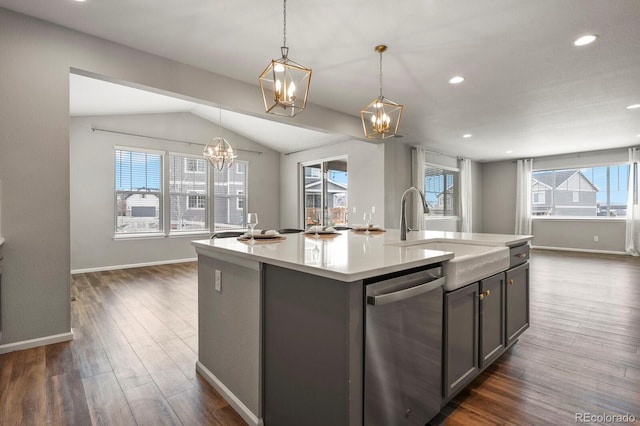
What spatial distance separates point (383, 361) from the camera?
132 centimetres

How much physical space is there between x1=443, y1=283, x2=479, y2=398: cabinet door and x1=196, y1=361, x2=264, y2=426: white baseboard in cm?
102

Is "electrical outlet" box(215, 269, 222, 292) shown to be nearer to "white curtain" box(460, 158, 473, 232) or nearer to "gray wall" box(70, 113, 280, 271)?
"gray wall" box(70, 113, 280, 271)

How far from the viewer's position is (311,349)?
1339 millimetres

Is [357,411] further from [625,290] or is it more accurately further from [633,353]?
[625,290]

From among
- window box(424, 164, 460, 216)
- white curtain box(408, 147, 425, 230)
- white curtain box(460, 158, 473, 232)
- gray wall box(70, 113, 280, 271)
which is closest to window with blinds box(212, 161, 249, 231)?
gray wall box(70, 113, 280, 271)

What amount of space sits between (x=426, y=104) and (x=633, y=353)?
368 centimetres

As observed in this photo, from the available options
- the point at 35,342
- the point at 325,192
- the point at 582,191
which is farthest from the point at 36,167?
the point at 582,191

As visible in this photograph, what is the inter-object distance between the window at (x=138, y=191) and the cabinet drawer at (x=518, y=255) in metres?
6.49

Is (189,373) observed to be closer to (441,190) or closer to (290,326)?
(290,326)

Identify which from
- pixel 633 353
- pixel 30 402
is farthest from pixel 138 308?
pixel 633 353

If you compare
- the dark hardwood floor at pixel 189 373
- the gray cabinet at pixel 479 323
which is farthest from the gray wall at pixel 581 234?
the gray cabinet at pixel 479 323

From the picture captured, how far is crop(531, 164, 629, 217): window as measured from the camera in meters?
7.97

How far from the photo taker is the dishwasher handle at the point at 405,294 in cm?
124
